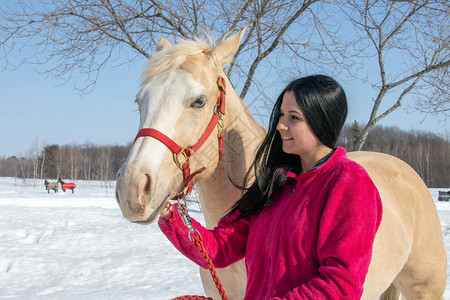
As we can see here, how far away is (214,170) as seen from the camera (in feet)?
5.93

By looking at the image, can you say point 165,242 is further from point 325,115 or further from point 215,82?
point 325,115

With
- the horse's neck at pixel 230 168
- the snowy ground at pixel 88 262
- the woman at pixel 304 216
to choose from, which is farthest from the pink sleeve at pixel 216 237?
the snowy ground at pixel 88 262

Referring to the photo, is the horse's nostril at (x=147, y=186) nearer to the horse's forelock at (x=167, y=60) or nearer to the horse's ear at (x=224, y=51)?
the horse's forelock at (x=167, y=60)

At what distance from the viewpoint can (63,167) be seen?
1957 inches

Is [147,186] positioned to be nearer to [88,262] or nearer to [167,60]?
[167,60]

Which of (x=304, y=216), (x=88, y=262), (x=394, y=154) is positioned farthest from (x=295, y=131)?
(x=394, y=154)

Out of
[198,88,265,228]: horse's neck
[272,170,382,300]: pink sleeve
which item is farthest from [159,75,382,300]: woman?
[198,88,265,228]: horse's neck

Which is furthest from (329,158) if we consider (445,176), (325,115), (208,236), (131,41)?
(445,176)

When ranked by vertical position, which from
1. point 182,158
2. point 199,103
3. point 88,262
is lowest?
point 88,262

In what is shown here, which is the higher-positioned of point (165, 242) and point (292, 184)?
point (292, 184)

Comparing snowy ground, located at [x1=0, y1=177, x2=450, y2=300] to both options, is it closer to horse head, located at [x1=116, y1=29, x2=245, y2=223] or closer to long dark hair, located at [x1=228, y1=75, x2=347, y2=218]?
horse head, located at [x1=116, y1=29, x2=245, y2=223]

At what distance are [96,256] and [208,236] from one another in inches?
224

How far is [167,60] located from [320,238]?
1105 millimetres

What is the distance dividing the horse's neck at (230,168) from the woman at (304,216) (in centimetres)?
36
